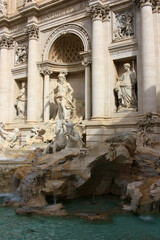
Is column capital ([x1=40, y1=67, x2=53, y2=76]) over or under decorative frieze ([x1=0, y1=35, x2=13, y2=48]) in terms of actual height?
under

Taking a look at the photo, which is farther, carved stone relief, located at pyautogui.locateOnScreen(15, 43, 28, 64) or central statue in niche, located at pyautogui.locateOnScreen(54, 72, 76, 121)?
carved stone relief, located at pyautogui.locateOnScreen(15, 43, 28, 64)

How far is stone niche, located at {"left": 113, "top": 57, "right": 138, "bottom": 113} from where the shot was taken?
12797 mm

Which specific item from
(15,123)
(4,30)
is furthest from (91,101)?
(4,30)

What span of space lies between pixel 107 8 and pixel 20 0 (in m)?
7.87

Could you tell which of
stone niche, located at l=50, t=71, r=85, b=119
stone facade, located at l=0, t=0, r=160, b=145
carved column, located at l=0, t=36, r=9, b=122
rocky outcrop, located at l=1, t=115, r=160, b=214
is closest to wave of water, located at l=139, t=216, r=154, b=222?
rocky outcrop, located at l=1, t=115, r=160, b=214

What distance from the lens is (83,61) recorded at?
46.7 feet

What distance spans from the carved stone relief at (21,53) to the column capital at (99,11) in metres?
5.60

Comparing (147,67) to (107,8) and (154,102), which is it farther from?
(107,8)

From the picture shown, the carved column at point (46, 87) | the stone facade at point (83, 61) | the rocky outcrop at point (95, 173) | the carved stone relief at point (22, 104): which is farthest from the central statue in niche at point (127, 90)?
the carved stone relief at point (22, 104)

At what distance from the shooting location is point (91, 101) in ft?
45.5

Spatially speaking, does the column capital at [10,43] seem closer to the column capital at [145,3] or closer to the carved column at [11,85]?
the carved column at [11,85]

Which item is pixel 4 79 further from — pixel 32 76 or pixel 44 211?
pixel 44 211

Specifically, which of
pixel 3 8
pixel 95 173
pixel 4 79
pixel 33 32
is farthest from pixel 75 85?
pixel 95 173

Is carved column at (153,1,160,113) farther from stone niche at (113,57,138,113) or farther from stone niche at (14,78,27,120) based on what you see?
stone niche at (14,78,27,120)
